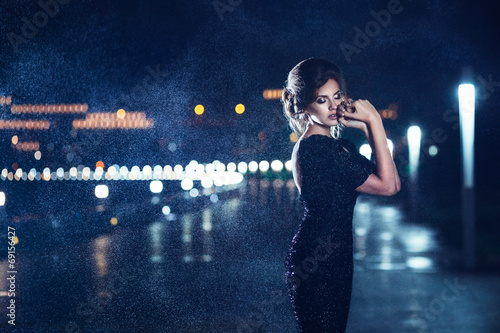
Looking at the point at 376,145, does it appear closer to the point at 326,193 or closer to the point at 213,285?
the point at 326,193

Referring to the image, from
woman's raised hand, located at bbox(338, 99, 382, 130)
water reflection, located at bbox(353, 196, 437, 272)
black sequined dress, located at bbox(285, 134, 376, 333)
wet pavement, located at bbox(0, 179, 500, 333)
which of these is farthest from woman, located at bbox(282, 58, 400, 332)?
water reflection, located at bbox(353, 196, 437, 272)

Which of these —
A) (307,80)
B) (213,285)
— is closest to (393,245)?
(213,285)

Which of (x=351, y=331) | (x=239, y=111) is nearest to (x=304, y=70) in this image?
(x=351, y=331)

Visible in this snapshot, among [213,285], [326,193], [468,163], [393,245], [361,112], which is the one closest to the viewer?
[361,112]

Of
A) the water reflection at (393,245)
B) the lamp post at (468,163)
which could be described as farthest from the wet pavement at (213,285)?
the lamp post at (468,163)

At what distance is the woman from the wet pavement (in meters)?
2.98

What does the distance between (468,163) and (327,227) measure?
236 inches

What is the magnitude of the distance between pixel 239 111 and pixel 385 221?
69819 mm

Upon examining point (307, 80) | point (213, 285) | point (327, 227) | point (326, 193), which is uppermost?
point (307, 80)

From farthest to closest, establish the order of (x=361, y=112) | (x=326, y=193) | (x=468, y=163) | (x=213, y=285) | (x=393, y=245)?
A: 1. (x=393, y=245)
2. (x=468, y=163)
3. (x=213, y=285)
4. (x=326, y=193)
5. (x=361, y=112)

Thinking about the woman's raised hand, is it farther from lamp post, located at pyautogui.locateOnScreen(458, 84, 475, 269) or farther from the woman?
lamp post, located at pyautogui.locateOnScreen(458, 84, 475, 269)

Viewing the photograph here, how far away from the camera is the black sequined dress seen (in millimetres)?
2135

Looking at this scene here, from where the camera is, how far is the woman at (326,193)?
6.99 ft

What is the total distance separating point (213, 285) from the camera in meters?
7.02
